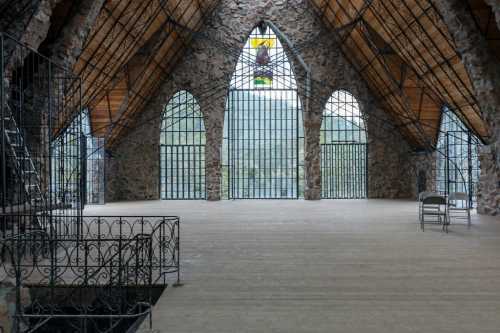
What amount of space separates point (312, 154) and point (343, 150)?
8.12 ft

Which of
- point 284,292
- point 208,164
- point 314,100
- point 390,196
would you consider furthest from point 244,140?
point 284,292

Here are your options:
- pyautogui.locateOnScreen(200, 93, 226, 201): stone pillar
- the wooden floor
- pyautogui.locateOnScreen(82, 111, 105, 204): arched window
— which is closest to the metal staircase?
the wooden floor

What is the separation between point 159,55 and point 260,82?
6591 millimetres

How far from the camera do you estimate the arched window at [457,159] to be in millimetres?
18078

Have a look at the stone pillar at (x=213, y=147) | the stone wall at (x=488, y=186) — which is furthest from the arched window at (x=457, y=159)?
the stone pillar at (x=213, y=147)

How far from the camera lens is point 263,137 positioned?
82.3 ft

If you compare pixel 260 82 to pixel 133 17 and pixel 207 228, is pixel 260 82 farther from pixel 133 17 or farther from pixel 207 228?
pixel 207 228

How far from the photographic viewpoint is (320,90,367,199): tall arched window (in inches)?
951

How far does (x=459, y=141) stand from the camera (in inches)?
756

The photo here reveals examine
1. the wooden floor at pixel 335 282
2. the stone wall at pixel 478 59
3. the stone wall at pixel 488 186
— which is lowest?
the wooden floor at pixel 335 282

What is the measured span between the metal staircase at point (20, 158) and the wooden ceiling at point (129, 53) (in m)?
5.60

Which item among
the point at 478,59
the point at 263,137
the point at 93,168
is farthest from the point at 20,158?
the point at 263,137

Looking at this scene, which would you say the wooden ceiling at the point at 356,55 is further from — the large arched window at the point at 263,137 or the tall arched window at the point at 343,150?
the large arched window at the point at 263,137

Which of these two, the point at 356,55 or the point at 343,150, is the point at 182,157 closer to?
the point at 343,150
